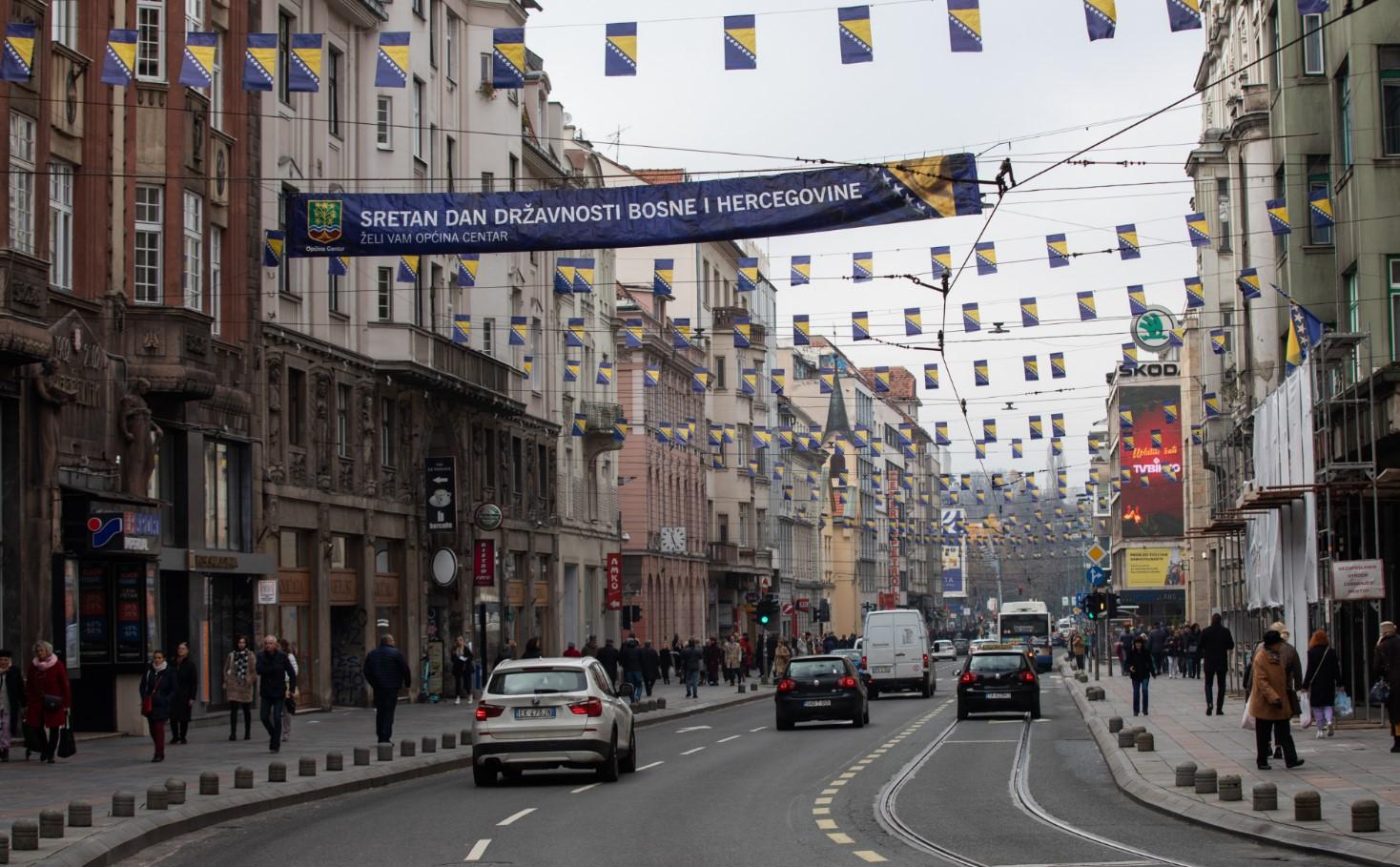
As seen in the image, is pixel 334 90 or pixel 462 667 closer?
pixel 334 90

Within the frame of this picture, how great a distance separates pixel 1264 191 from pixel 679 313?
170 feet

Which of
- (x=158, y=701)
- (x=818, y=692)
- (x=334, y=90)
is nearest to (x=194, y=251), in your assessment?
(x=334, y=90)

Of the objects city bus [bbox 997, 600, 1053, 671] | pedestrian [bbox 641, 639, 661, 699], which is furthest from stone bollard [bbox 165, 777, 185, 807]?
city bus [bbox 997, 600, 1053, 671]

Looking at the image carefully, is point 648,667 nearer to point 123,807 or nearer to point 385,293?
point 385,293

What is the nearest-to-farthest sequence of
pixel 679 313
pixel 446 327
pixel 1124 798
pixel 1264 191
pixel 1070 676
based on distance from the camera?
pixel 1124 798, pixel 1264 191, pixel 446 327, pixel 1070 676, pixel 679 313

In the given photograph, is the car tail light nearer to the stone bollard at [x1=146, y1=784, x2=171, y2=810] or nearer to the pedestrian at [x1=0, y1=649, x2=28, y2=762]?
the stone bollard at [x1=146, y1=784, x2=171, y2=810]

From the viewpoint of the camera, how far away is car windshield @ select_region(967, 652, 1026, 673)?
39.5 m

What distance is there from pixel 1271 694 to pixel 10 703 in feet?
57.8

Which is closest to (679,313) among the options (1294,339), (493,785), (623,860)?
(1294,339)

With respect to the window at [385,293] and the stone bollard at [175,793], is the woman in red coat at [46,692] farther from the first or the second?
the window at [385,293]

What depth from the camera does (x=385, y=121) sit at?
46.5 m

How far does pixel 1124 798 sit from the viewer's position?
67.0 feet

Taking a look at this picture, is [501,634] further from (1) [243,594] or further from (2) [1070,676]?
(2) [1070,676]

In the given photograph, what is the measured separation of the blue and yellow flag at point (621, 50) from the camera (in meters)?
23.0
